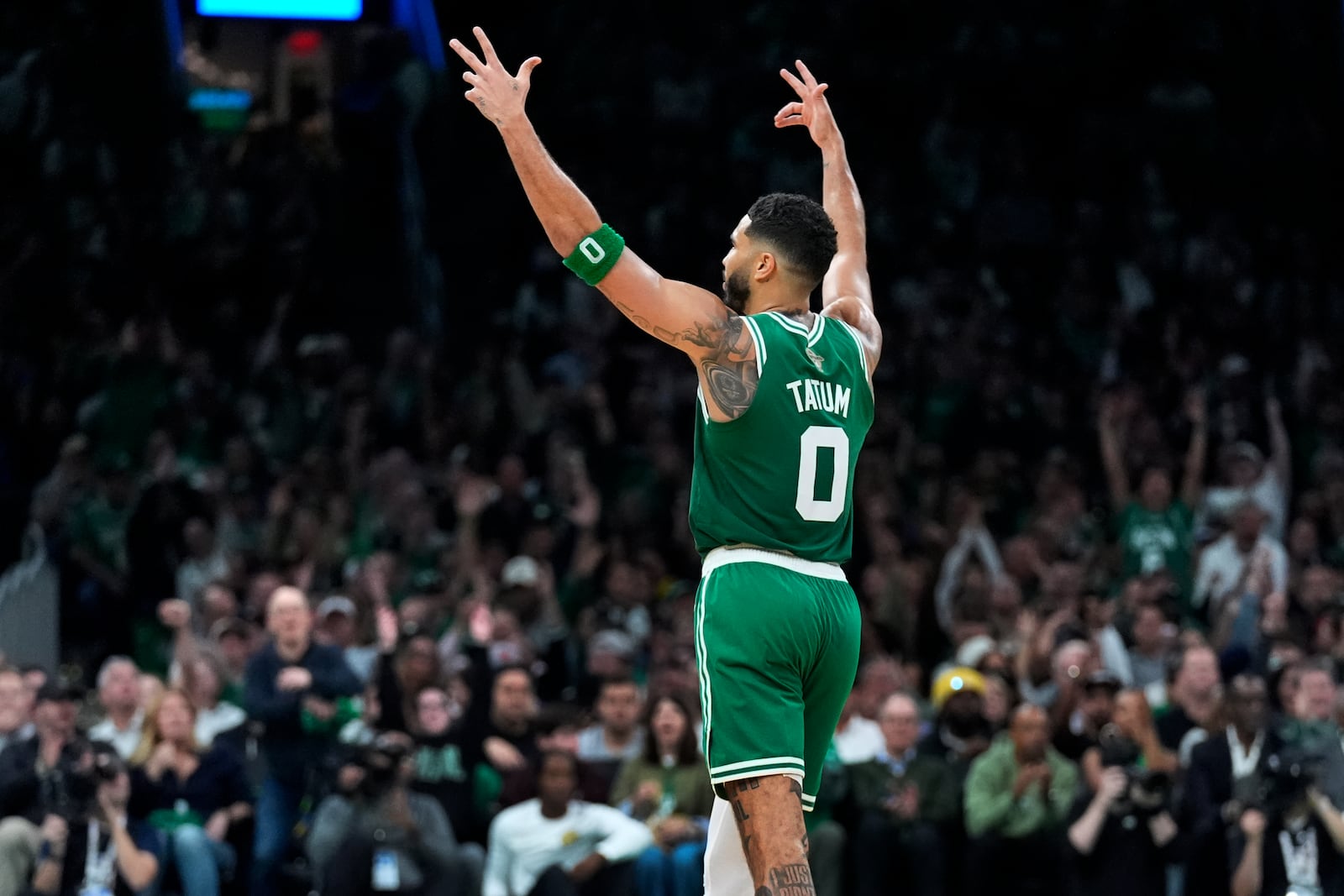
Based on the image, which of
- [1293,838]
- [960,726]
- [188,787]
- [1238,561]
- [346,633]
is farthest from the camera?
[1238,561]

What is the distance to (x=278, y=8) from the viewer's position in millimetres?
14906

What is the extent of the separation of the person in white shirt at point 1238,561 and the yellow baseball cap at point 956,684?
96.2 inches

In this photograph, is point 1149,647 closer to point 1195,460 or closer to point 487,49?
point 1195,460

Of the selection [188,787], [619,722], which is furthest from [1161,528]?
[188,787]

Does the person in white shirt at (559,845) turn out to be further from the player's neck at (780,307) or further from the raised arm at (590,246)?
the raised arm at (590,246)

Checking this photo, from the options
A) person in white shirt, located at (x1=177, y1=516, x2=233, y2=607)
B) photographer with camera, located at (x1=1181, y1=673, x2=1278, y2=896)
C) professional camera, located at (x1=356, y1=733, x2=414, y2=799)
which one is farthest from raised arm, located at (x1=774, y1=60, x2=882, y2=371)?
person in white shirt, located at (x1=177, y1=516, x2=233, y2=607)

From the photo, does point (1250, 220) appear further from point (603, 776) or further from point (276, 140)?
point (603, 776)

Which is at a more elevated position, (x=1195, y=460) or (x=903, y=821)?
(x=1195, y=460)

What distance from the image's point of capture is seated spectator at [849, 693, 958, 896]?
34.4 ft

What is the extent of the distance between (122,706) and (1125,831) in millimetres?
5294

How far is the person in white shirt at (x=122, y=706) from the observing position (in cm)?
1090

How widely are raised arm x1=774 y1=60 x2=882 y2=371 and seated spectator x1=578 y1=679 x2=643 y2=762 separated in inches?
195

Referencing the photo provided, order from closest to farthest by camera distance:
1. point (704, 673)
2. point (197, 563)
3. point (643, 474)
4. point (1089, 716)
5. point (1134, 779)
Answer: point (704, 673) → point (1134, 779) → point (1089, 716) → point (197, 563) → point (643, 474)

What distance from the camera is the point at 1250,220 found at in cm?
1831
